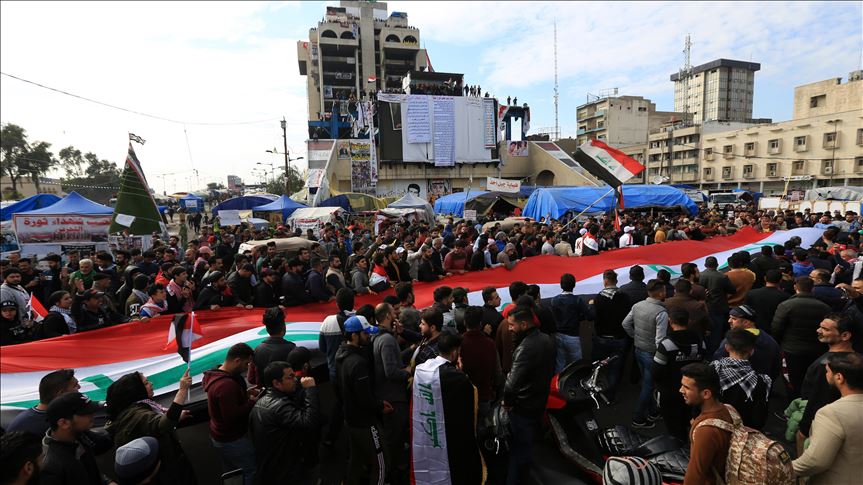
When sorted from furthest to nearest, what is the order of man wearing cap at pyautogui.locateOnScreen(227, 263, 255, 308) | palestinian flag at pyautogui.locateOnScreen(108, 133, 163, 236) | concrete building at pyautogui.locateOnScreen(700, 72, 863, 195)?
1. concrete building at pyautogui.locateOnScreen(700, 72, 863, 195)
2. palestinian flag at pyautogui.locateOnScreen(108, 133, 163, 236)
3. man wearing cap at pyautogui.locateOnScreen(227, 263, 255, 308)

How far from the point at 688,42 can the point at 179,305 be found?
9621 centimetres

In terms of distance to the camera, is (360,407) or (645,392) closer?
(360,407)

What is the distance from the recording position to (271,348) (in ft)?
12.7

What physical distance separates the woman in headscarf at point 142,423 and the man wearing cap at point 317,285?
308 cm

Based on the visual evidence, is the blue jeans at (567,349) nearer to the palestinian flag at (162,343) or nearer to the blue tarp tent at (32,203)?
the palestinian flag at (162,343)

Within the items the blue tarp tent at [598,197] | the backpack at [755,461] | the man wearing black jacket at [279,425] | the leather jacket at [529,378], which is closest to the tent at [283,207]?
the blue tarp tent at [598,197]

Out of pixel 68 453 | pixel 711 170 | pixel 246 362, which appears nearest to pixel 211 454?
pixel 246 362

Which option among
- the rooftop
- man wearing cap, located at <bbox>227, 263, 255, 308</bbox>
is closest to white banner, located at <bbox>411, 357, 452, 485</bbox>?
man wearing cap, located at <bbox>227, 263, 255, 308</bbox>

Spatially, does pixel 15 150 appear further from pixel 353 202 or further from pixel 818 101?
pixel 818 101

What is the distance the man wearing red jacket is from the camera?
324 centimetres

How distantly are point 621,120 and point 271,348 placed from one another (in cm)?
8888

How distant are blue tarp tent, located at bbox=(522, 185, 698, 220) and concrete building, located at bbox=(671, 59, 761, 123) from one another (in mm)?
101646

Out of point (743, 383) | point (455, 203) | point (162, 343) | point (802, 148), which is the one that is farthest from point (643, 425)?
point (802, 148)

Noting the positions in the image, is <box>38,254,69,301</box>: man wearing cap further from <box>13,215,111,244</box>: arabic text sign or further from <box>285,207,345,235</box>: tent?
<box>285,207,345,235</box>: tent
